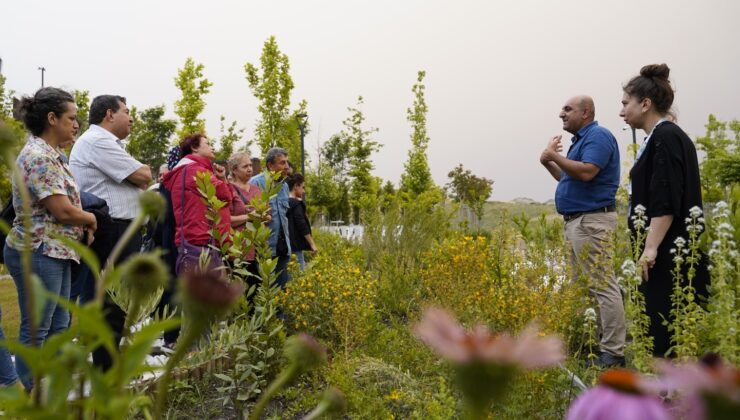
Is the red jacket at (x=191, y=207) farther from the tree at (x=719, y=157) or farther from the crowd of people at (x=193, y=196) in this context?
the tree at (x=719, y=157)

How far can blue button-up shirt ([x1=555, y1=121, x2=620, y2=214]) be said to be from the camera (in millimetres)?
4344

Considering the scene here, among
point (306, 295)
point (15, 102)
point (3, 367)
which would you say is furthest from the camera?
point (306, 295)

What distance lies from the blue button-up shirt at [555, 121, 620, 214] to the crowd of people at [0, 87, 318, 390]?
7.58 feet

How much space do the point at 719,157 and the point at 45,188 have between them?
2148 cm

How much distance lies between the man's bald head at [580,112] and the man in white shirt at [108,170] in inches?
127

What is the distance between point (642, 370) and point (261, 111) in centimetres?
1579

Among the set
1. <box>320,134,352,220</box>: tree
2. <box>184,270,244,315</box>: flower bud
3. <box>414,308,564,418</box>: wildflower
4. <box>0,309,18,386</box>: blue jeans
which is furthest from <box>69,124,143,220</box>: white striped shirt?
<box>320,134,352,220</box>: tree

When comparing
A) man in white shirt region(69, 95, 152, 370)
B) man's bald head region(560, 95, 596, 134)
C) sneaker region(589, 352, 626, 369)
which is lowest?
sneaker region(589, 352, 626, 369)

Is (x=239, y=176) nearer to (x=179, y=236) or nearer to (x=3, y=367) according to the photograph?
(x=179, y=236)

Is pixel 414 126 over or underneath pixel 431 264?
over

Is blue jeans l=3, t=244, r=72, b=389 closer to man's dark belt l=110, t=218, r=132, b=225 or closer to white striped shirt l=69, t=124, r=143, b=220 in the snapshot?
man's dark belt l=110, t=218, r=132, b=225

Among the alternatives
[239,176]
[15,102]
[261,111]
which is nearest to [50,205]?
[15,102]

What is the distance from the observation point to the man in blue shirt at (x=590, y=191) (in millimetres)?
4148

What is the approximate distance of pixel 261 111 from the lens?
1700cm
